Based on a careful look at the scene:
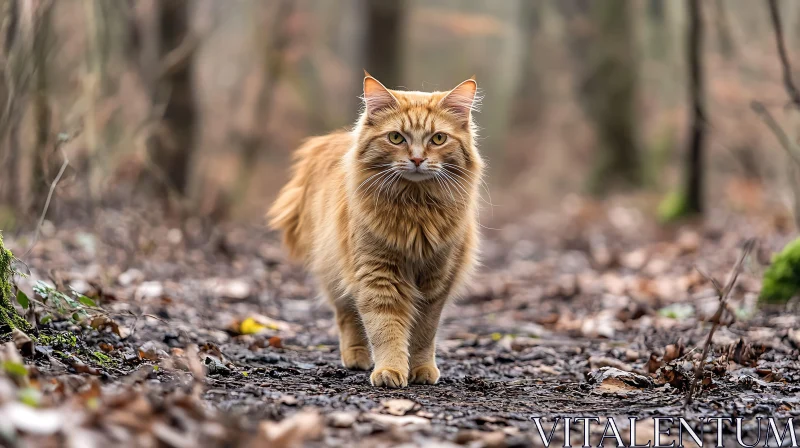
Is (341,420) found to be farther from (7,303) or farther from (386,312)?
(7,303)

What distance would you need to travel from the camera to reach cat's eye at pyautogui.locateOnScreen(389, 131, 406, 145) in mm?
4383

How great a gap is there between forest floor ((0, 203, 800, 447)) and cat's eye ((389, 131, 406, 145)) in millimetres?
1332

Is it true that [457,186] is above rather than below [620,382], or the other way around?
above

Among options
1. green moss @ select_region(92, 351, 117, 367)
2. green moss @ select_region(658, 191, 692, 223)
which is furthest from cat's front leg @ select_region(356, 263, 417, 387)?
green moss @ select_region(658, 191, 692, 223)

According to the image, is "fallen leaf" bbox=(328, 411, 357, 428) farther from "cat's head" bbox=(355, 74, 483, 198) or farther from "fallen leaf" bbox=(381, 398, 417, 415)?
"cat's head" bbox=(355, 74, 483, 198)

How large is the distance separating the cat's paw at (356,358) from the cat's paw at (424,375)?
476 millimetres

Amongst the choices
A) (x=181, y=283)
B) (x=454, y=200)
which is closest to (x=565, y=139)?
(x=181, y=283)

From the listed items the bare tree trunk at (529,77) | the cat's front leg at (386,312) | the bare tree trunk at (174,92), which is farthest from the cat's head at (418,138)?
the bare tree trunk at (529,77)

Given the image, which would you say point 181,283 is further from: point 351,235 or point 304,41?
point 304,41

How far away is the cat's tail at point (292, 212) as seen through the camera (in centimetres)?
555

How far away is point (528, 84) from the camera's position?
958 inches

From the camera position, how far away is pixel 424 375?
434 cm

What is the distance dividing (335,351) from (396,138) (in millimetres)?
1787

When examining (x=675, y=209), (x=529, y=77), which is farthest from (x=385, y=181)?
(x=529, y=77)
